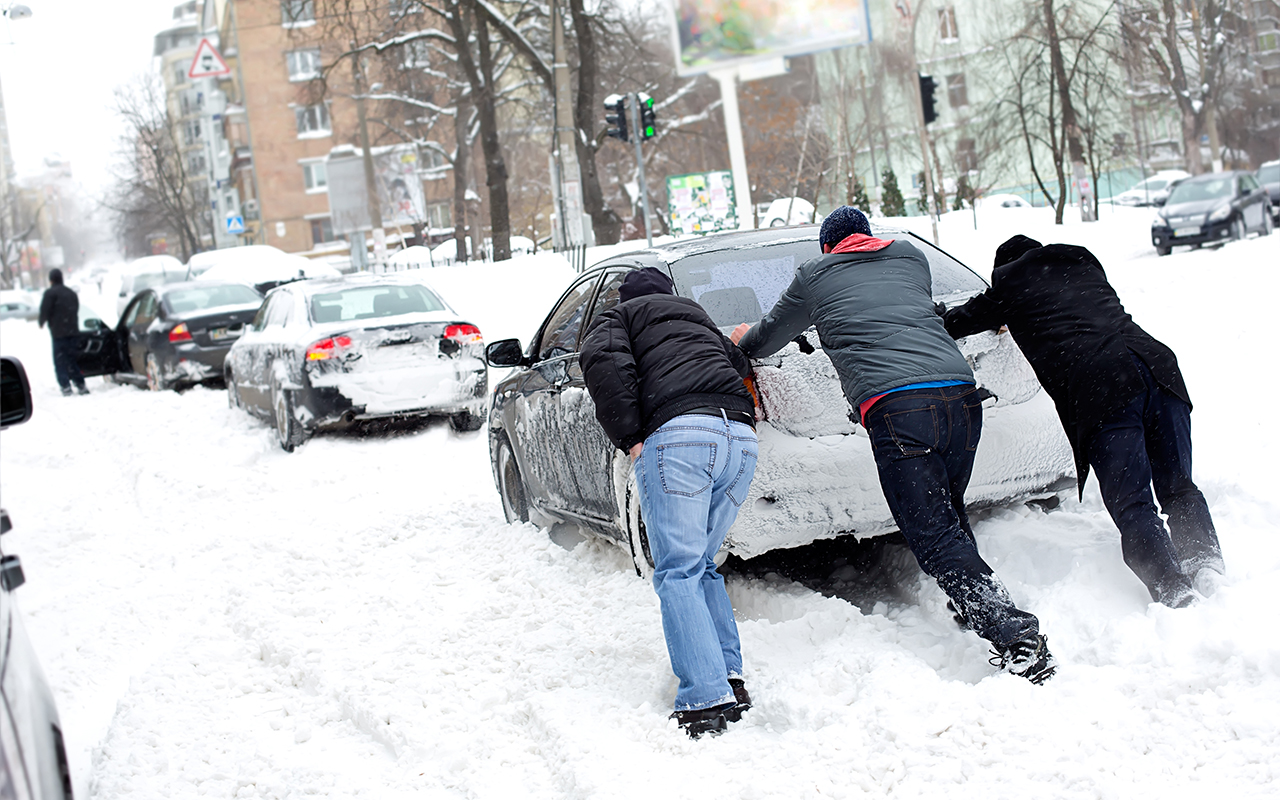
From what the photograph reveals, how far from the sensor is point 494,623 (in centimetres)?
548

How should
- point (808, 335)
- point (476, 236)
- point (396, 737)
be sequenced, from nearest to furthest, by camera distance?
→ point (396, 737) < point (808, 335) < point (476, 236)

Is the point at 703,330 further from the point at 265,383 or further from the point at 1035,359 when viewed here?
the point at 265,383

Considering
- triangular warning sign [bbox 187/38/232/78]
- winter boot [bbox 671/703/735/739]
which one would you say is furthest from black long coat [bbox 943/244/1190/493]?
triangular warning sign [bbox 187/38/232/78]

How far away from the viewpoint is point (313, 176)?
62000 millimetres

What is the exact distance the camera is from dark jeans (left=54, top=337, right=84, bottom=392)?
1845 centimetres

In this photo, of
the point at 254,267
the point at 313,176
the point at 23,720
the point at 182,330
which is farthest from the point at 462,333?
the point at 313,176

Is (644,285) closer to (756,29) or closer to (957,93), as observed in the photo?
(756,29)

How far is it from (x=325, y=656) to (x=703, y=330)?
2.24m

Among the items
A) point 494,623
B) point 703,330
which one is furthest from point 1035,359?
point 494,623

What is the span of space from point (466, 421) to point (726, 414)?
685cm

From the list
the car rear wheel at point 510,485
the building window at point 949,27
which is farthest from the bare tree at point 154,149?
the car rear wheel at point 510,485

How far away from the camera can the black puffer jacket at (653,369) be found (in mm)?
4070

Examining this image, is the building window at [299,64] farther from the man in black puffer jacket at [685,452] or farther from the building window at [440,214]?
the man in black puffer jacket at [685,452]

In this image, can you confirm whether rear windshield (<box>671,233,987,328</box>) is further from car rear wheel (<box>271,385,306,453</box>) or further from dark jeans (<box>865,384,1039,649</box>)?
car rear wheel (<box>271,385,306,453</box>)
